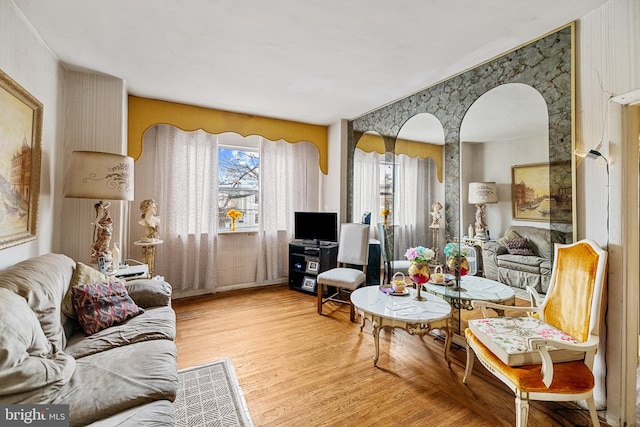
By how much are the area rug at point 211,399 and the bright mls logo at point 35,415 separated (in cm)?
73

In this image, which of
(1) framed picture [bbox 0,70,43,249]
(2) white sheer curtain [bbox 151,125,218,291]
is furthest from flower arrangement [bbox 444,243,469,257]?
(1) framed picture [bbox 0,70,43,249]

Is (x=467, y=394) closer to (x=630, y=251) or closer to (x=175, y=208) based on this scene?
(x=630, y=251)

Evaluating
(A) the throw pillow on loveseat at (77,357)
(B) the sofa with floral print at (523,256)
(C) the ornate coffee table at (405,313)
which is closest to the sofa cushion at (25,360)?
(A) the throw pillow on loveseat at (77,357)

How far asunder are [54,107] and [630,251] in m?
4.53

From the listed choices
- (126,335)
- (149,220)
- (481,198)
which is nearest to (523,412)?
(481,198)

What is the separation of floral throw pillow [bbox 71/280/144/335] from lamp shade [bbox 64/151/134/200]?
0.78m

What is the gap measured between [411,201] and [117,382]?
9.83 ft

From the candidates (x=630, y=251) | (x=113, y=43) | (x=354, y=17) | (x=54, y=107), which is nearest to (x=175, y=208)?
(x=54, y=107)

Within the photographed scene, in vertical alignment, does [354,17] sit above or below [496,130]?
above

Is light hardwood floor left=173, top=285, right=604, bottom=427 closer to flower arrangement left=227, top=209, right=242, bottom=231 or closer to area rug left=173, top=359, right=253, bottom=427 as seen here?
area rug left=173, top=359, right=253, bottom=427

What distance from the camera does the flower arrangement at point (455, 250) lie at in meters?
2.70

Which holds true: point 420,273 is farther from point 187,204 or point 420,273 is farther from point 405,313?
point 187,204

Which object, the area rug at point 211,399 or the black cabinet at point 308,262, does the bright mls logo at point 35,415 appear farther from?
the black cabinet at point 308,262

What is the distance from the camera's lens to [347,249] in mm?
3762
